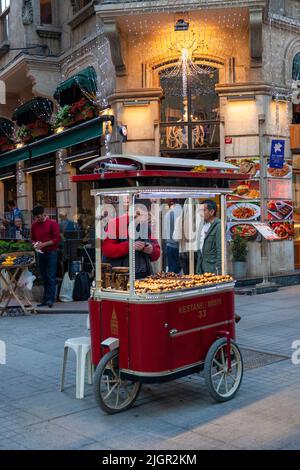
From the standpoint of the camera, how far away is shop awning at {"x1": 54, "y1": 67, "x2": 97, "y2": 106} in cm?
1495

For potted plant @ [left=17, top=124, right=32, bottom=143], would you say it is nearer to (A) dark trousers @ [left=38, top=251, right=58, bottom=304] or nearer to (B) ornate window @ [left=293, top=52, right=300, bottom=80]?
(B) ornate window @ [left=293, top=52, right=300, bottom=80]

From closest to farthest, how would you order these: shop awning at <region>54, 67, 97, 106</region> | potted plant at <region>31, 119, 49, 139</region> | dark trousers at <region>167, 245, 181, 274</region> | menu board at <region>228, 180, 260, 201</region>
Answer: dark trousers at <region>167, 245, 181, 274</region> → menu board at <region>228, 180, 260, 201</region> → shop awning at <region>54, 67, 97, 106</region> → potted plant at <region>31, 119, 49, 139</region>

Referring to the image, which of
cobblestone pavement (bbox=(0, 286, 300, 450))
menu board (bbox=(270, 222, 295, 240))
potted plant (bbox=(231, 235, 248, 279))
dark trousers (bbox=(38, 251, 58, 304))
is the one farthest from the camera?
menu board (bbox=(270, 222, 295, 240))

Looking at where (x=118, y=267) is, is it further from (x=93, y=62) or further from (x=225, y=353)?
(x=93, y=62)

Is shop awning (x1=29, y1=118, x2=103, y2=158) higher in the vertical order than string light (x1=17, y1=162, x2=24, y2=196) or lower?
higher

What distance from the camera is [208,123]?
1377 centimetres

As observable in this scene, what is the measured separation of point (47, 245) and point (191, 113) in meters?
5.24

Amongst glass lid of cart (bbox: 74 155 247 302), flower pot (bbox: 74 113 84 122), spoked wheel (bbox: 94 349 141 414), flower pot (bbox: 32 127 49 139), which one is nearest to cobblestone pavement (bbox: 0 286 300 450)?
spoked wheel (bbox: 94 349 141 414)

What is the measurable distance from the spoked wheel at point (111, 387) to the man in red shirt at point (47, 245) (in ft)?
18.2

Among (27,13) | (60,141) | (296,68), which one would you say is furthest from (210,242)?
(27,13)

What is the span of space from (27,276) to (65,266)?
1.54 meters

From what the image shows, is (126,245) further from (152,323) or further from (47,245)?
(47,245)

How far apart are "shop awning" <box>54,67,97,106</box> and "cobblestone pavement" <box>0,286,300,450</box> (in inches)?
349

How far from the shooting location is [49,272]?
36.1 ft
